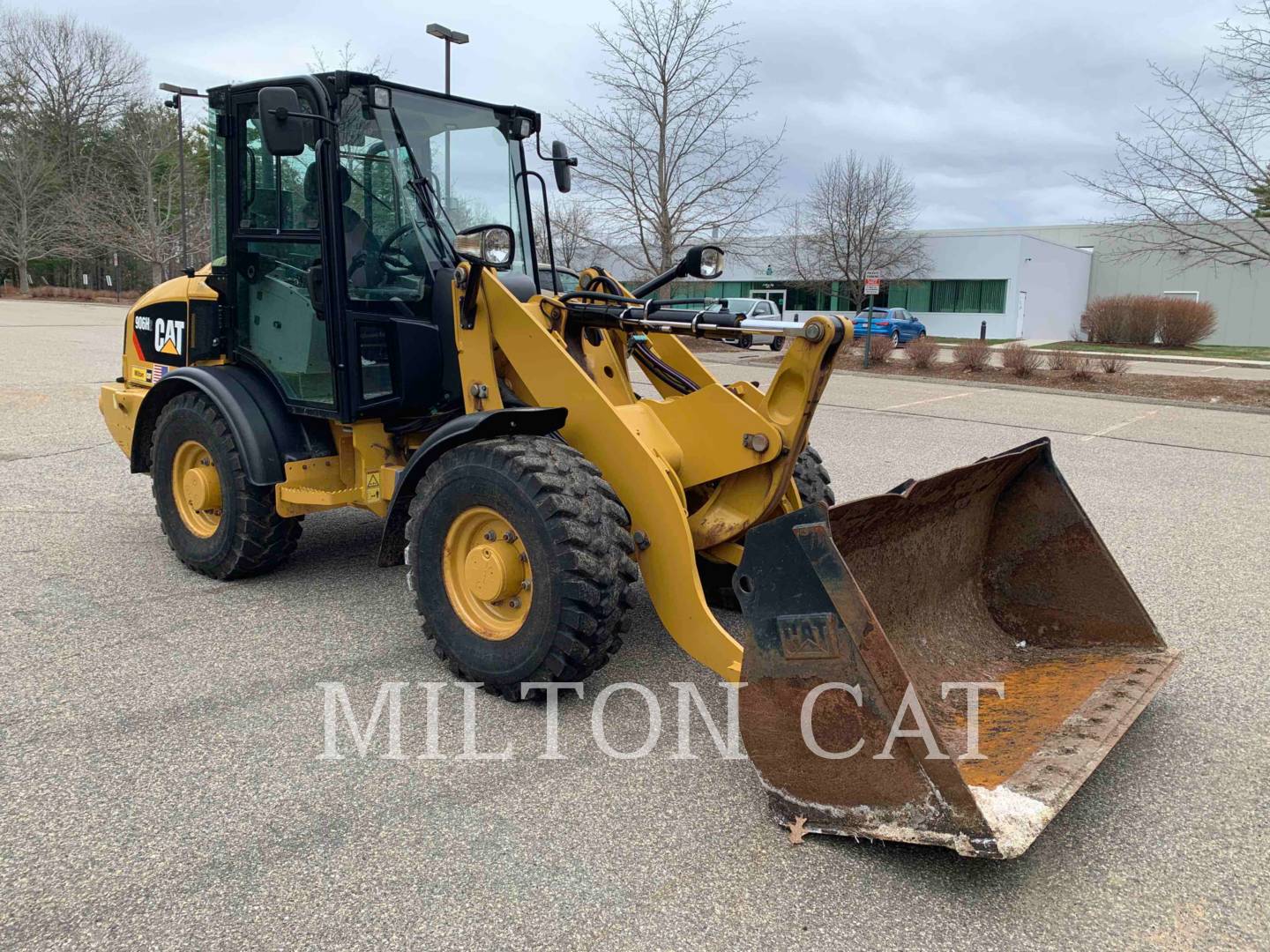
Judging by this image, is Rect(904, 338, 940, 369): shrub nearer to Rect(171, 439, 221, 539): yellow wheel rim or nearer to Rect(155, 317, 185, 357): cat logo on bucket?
Rect(155, 317, 185, 357): cat logo on bucket

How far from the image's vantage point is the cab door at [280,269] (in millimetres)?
4863

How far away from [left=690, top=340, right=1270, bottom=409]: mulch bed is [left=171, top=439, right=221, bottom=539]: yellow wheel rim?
11695 mm

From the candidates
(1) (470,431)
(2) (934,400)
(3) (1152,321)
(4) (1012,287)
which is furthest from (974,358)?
(4) (1012,287)

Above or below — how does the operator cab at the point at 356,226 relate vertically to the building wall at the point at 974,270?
below

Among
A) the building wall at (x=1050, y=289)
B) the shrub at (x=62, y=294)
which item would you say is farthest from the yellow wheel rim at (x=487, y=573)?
the shrub at (x=62, y=294)

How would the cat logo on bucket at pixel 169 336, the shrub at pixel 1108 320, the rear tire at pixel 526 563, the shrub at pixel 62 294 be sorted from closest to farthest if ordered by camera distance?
the rear tire at pixel 526 563
the cat logo on bucket at pixel 169 336
the shrub at pixel 1108 320
the shrub at pixel 62 294

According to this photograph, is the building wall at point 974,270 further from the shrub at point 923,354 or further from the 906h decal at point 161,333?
the 906h decal at point 161,333

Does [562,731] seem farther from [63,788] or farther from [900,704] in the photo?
[63,788]

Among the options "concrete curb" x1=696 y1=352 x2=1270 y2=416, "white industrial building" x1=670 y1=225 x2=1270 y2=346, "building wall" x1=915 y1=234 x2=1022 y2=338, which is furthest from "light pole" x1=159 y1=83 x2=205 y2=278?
"building wall" x1=915 y1=234 x2=1022 y2=338

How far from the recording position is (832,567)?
2.86 meters

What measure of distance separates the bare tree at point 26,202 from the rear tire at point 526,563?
53095 millimetres

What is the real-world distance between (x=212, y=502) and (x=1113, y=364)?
744 inches

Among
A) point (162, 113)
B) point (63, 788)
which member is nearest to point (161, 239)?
point (162, 113)

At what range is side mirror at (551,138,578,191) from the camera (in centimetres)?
550
